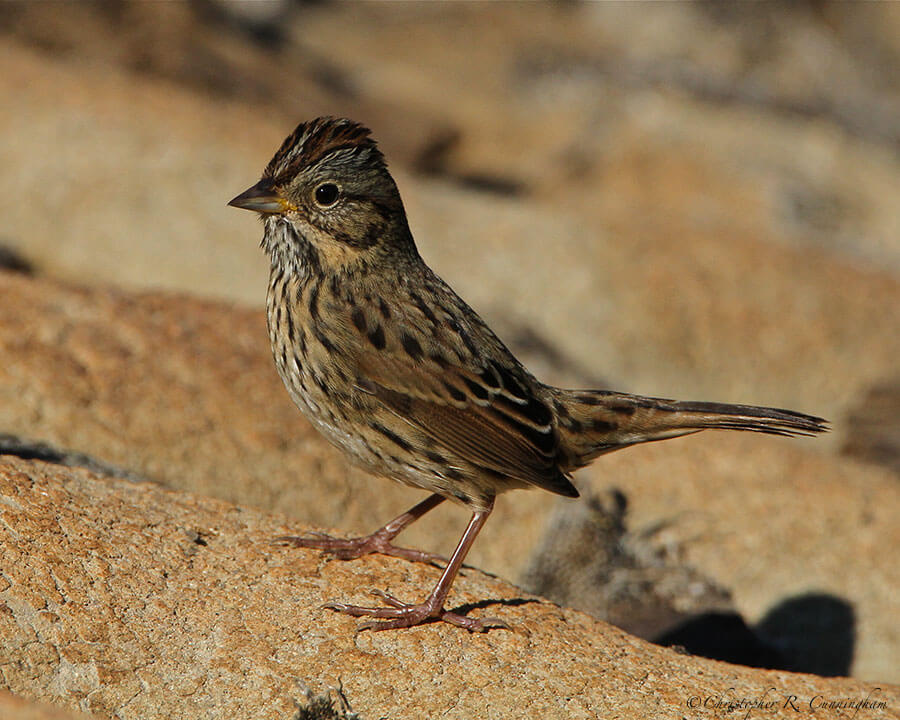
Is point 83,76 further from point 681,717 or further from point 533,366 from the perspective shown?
point 681,717

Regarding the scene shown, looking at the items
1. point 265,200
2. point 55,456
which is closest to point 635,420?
point 265,200

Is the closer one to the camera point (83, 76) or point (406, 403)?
point (406, 403)

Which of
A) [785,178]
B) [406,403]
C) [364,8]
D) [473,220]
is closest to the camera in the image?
[406,403]

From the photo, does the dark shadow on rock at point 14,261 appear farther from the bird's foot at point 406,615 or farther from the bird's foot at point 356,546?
the bird's foot at point 406,615

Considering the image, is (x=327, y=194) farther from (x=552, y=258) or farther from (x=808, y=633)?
(x=552, y=258)

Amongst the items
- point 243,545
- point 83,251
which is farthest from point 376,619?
point 83,251

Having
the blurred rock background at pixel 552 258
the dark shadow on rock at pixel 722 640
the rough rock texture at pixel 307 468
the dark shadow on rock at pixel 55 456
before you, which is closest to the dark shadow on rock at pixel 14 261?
the blurred rock background at pixel 552 258
